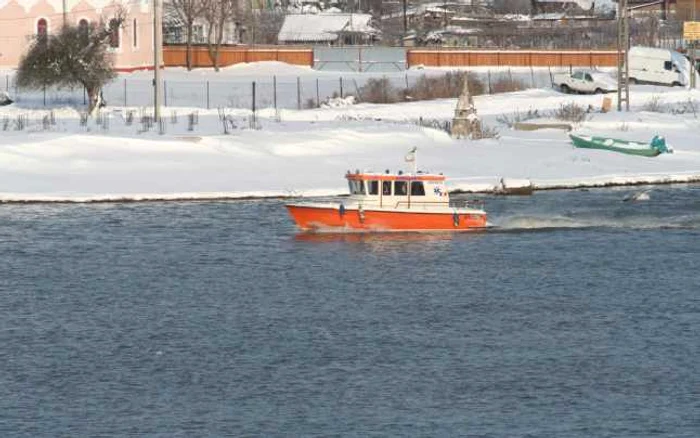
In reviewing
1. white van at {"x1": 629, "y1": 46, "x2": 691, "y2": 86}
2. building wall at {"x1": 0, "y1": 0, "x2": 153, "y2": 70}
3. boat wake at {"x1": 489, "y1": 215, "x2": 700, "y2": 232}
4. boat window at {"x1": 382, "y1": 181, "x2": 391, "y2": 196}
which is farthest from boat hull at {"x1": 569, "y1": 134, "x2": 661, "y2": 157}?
white van at {"x1": 629, "y1": 46, "x2": 691, "y2": 86}

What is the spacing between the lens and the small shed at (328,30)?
161000 millimetres

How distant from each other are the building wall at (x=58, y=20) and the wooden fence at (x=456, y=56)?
12002 millimetres

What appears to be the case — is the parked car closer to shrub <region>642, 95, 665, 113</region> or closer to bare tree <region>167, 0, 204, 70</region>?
shrub <region>642, 95, 665, 113</region>

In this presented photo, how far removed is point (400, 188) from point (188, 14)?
270ft

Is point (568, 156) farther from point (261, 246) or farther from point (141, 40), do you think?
point (141, 40)

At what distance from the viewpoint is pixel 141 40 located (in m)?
124

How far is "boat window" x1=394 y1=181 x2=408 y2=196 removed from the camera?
174 ft

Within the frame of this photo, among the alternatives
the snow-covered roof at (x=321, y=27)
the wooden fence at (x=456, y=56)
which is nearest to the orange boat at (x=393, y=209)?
the wooden fence at (x=456, y=56)

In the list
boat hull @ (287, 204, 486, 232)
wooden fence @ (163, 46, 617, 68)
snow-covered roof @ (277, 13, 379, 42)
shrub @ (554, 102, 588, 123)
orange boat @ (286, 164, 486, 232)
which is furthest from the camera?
snow-covered roof @ (277, 13, 379, 42)

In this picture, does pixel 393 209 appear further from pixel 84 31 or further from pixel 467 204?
pixel 84 31

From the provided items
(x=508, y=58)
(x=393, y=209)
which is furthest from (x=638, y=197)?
(x=508, y=58)

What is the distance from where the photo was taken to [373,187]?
2079 inches

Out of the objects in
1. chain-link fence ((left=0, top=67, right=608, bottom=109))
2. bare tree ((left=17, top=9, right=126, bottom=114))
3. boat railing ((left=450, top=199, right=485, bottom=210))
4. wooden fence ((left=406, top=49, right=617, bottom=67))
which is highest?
wooden fence ((left=406, top=49, right=617, bottom=67))

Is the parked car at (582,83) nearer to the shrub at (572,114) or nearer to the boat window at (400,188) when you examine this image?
the shrub at (572,114)
